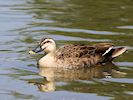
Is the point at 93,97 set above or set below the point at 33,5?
below

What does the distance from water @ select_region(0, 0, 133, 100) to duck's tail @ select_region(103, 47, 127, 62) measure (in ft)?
0.61

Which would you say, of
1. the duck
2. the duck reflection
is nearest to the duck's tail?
the duck

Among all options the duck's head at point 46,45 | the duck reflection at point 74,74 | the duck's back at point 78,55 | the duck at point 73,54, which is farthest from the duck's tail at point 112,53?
the duck's head at point 46,45

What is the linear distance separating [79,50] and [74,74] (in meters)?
0.76

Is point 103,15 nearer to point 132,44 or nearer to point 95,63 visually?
point 132,44

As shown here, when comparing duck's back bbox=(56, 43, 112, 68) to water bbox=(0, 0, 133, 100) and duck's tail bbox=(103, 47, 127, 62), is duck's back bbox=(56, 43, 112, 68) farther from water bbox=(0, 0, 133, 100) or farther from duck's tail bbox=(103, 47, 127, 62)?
water bbox=(0, 0, 133, 100)

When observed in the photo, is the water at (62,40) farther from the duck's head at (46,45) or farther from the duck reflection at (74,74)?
the duck's head at (46,45)

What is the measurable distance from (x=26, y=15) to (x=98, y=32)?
284 cm

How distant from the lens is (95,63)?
14.1 meters

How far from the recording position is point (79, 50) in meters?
13.9

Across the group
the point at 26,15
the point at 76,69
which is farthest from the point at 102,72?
the point at 26,15

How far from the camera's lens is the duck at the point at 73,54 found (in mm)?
13758

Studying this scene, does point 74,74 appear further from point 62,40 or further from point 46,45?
point 62,40

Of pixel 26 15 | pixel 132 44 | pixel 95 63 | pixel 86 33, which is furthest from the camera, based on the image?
pixel 26 15
